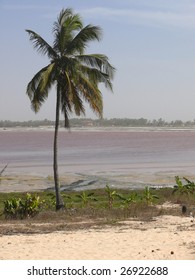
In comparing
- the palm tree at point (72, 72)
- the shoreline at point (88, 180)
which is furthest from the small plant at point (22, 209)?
the shoreline at point (88, 180)

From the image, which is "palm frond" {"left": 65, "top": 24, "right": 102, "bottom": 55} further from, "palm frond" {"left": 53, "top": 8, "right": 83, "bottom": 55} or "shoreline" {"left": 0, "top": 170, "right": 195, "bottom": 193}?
"shoreline" {"left": 0, "top": 170, "right": 195, "bottom": 193}

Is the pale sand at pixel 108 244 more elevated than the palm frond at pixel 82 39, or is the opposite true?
the palm frond at pixel 82 39

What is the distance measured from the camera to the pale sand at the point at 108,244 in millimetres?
12305

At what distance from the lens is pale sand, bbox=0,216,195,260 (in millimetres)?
12305

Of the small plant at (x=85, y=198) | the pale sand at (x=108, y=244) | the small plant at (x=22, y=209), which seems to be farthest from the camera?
the small plant at (x=85, y=198)

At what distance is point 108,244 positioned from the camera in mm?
13648

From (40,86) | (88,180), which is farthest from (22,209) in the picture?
(88,180)

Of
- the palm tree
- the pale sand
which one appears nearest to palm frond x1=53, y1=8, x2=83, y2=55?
the palm tree

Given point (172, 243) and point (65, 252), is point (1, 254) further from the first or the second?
point (172, 243)

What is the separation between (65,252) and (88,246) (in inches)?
Answer: 35.0

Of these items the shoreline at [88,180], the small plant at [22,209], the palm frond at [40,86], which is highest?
the palm frond at [40,86]

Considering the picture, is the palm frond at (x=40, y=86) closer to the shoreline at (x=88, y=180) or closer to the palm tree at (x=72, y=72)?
the palm tree at (x=72, y=72)

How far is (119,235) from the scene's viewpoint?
15031mm

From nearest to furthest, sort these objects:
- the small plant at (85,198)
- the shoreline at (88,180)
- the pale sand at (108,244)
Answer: the pale sand at (108,244), the small plant at (85,198), the shoreline at (88,180)
